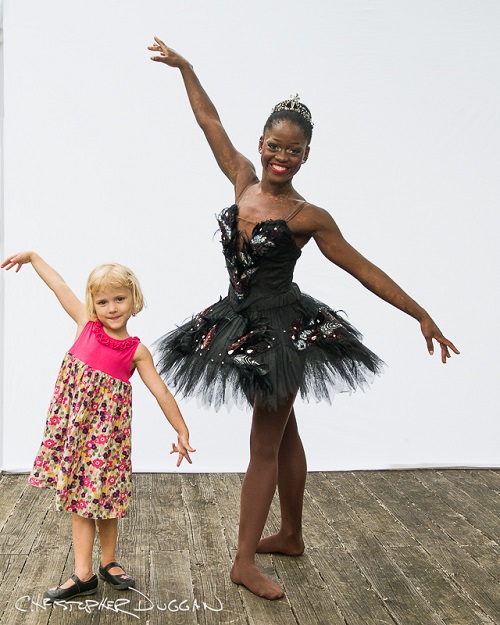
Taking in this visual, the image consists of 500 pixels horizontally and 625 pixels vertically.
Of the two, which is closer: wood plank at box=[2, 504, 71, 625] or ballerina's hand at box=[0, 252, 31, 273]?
wood plank at box=[2, 504, 71, 625]

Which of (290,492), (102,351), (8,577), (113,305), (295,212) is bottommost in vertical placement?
(8,577)

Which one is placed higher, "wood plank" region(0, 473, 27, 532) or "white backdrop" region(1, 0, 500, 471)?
"white backdrop" region(1, 0, 500, 471)

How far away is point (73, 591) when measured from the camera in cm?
283

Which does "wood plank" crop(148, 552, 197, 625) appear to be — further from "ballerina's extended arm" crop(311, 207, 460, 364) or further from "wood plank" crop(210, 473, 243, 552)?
"ballerina's extended arm" crop(311, 207, 460, 364)

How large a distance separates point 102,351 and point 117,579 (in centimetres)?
69

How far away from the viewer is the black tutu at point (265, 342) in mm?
2848

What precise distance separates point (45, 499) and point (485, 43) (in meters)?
2.80

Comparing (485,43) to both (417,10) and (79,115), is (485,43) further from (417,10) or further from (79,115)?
(79,115)

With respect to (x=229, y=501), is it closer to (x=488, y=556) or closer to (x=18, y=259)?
(x=488, y=556)

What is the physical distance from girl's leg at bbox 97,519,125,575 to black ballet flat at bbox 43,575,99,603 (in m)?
0.08

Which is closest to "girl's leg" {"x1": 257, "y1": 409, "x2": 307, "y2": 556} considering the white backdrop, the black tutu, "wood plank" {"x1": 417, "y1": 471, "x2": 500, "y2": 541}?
the black tutu

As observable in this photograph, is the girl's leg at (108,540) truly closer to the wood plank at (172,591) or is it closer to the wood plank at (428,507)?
the wood plank at (172,591)
